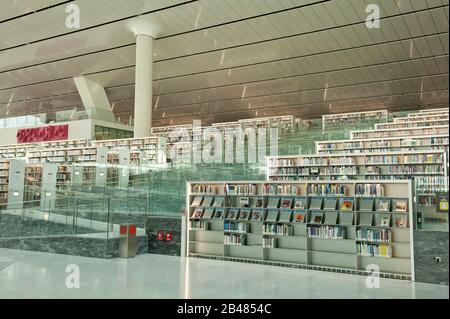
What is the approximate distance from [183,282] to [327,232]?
2.57m

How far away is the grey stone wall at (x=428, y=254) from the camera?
217 inches

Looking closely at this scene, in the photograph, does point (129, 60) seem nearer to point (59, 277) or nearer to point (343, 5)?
point (343, 5)

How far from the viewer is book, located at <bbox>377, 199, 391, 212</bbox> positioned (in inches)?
246

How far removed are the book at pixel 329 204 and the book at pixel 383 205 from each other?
2.28 feet

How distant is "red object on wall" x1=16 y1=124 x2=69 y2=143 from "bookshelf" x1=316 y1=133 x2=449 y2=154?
1058cm

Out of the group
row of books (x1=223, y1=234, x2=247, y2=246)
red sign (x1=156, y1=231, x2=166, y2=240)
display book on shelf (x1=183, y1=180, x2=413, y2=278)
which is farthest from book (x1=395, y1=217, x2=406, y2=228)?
red sign (x1=156, y1=231, x2=166, y2=240)

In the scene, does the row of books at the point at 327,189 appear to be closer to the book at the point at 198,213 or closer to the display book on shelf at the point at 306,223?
the display book on shelf at the point at 306,223

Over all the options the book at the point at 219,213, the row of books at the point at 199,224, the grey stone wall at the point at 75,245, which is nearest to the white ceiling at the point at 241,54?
the book at the point at 219,213

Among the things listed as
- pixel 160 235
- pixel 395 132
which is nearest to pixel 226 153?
pixel 395 132

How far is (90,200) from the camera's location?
8.56 metres

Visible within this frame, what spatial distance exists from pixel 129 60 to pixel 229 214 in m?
11.4

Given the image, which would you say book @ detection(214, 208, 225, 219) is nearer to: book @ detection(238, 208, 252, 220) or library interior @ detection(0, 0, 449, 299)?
library interior @ detection(0, 0, 449, 299)

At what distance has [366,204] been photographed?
256 inches

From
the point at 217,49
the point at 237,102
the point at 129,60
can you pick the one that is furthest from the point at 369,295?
the point at 237,102
